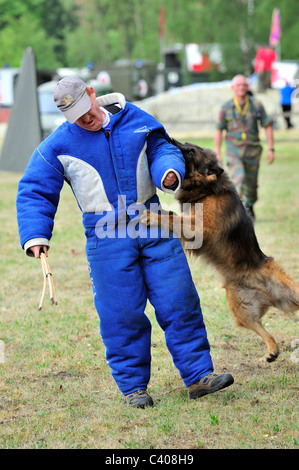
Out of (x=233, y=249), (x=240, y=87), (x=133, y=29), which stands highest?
(x=233, y=249)

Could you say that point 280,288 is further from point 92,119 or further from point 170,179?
point 92,119

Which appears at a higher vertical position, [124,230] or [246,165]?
[124,230]

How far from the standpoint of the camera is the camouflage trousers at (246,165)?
9.46m

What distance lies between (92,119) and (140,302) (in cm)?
116

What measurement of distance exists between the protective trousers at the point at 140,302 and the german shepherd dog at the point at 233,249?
0.67 metres

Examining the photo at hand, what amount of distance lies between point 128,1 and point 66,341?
5800 centimetres

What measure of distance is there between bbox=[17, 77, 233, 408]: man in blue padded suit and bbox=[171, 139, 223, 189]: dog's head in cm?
69

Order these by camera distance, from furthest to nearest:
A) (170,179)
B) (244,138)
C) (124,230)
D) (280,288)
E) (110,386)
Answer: (244,138) < (280,288) < (110,386) < (124,230) < (170,179)

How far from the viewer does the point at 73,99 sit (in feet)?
11.9

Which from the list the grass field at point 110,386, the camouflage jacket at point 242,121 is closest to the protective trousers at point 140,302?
the grass field at point 110,386

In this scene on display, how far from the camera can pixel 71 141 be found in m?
3.79

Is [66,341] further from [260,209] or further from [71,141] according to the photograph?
[260,209]
